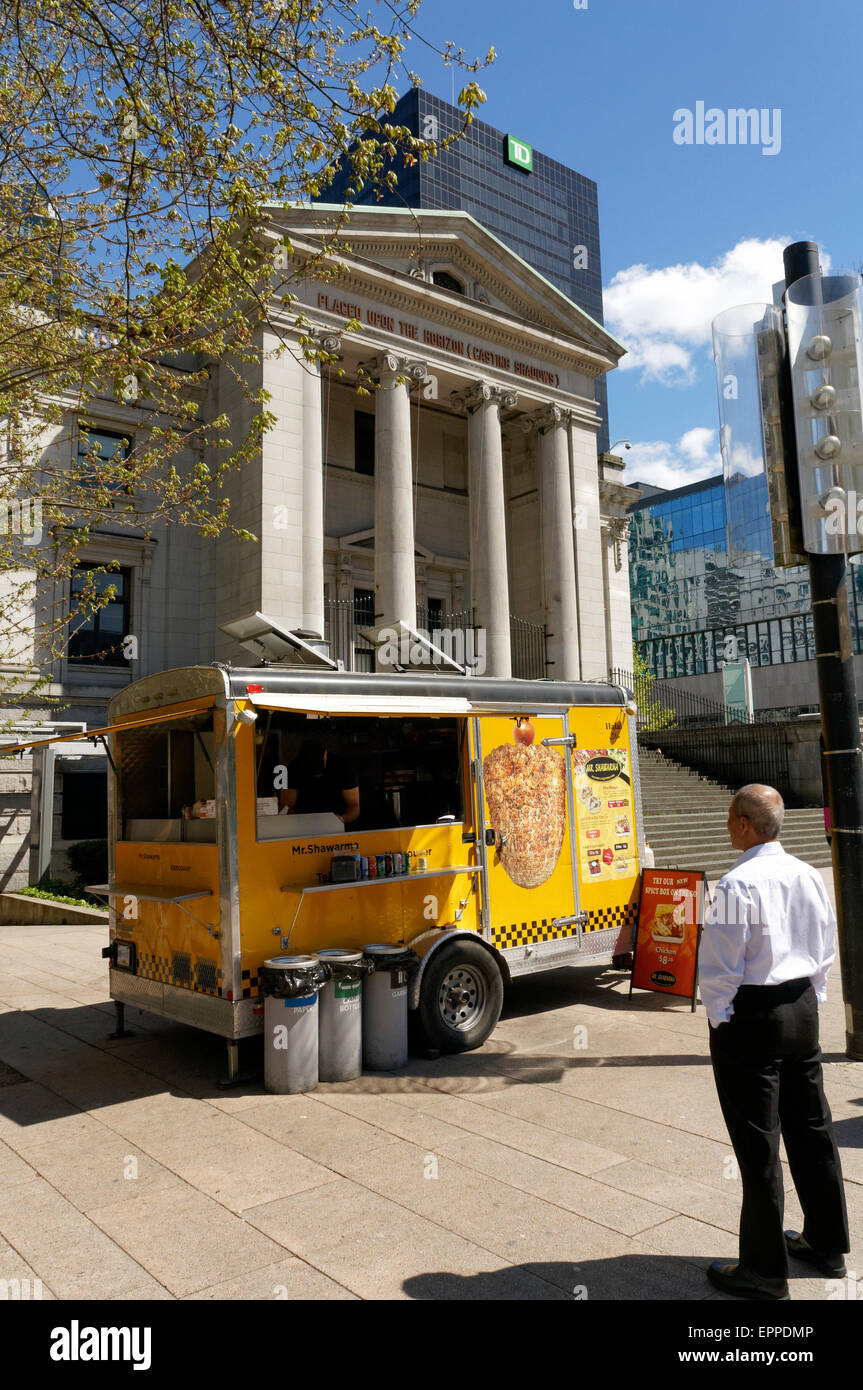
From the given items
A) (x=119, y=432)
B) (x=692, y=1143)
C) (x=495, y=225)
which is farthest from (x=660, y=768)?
(x=495, y=225)

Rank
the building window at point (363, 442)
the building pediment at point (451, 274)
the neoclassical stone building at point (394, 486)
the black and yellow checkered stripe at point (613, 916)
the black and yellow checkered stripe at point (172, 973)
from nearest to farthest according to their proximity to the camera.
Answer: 1. the black and yellow checkered stripe at point (172, 973)
2. the black and yellow checkered stripe at point (613, 916)
3. the neoclassical stone building at point (394, 486)
4. the building pediment at point (451, 274)
5. the building window at point (363, 442)

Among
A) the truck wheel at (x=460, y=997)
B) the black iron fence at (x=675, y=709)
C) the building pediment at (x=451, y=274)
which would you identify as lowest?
the truck wheel at (x=460, y=997)

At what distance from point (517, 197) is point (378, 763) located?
350ft

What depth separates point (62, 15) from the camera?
7.60 meters

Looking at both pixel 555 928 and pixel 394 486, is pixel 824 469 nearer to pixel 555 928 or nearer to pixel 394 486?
pixel 555 928

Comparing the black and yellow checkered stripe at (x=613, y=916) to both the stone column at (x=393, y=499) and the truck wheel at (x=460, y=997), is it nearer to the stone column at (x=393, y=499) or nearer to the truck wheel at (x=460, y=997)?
the truck wheel at (x=460, y=997)

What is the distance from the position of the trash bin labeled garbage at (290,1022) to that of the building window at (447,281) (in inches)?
929

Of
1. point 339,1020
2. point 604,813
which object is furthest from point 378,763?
point 604,813

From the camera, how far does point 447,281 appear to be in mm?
26766

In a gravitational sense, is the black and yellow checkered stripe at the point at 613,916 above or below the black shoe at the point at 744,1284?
above

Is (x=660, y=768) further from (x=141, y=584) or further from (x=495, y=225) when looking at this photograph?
(x=495, y=225)

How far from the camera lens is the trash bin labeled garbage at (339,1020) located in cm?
684

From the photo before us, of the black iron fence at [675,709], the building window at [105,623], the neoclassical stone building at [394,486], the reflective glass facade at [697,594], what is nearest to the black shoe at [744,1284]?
the neoclassical stone building at [394,486]

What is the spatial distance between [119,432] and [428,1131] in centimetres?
2094
